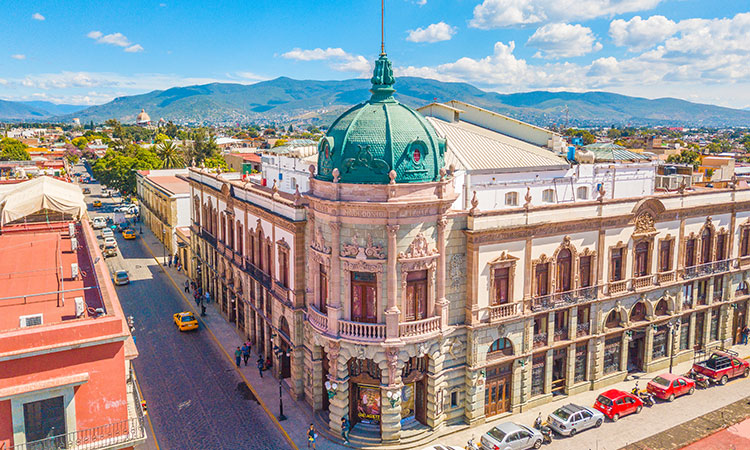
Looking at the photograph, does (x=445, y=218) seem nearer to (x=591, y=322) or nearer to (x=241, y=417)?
(x=591, y=322)

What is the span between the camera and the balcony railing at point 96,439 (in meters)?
18.0

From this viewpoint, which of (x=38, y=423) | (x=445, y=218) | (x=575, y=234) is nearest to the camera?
(x=38, y=423)

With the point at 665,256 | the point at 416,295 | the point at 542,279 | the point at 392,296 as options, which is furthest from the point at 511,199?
the point at 392,296

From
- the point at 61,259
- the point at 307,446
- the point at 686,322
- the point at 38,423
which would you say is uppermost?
the point at 61,259

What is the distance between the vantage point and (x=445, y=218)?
94.6 feet

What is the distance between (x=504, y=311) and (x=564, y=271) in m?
5.44

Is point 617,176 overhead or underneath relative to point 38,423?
overhead

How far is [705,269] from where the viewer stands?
131 feet

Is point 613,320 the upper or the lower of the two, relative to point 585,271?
lower

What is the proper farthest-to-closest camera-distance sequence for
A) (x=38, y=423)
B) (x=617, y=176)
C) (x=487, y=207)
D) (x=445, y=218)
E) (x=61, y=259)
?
(x=617, y=176) < (x=487, y=207) < (x=61, y=259) < (x=445, y=218) < (x=38, y=423)

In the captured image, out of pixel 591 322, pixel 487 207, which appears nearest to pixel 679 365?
pixel 591 322

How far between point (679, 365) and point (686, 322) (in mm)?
3240

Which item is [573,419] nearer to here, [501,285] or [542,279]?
[542,279]

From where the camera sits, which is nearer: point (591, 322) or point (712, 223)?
point (591, 322)
